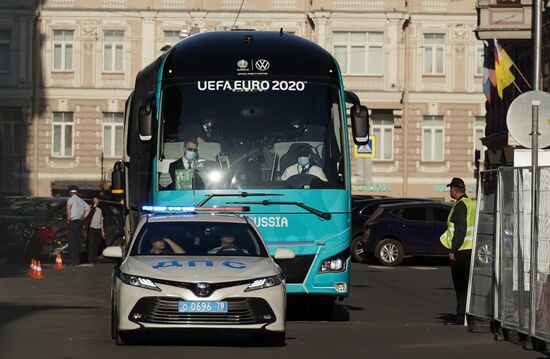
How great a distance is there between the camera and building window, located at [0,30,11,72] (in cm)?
6744

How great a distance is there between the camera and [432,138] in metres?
69.3

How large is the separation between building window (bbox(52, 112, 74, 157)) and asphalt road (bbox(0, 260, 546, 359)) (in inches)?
1633

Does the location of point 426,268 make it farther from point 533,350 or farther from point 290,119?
point 533,350

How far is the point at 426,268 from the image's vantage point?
37.1 metres

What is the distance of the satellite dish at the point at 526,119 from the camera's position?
19.1 m

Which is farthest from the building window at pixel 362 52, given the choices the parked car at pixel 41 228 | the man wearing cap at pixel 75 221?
the man wearing cap at pixel 75 221

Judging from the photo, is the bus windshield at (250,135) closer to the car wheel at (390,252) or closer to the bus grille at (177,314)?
the bus grille at (177,314)

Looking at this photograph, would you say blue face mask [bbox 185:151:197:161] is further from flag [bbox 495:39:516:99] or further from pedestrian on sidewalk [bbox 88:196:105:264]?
flag [bbox 495:39:516:99]

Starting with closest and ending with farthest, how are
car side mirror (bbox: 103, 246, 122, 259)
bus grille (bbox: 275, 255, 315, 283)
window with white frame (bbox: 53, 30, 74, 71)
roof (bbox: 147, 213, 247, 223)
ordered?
car side mirror (bbox: 103, 246, 122, 259), roof (bbox: 147, 213, 247, 223), bus grille (bbox: 275, 255, 315, 283), window with white frame (bbox: 53, 30, 74, 71)

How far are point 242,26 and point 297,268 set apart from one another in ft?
161

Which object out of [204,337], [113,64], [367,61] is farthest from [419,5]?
[204,337]

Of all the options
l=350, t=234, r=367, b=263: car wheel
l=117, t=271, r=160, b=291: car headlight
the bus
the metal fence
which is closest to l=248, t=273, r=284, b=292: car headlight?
l=117, t=271, r=160, b=291: car headlight

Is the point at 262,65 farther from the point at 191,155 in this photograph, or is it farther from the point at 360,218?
the point at 360,218

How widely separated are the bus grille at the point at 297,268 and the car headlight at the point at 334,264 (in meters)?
0.17
